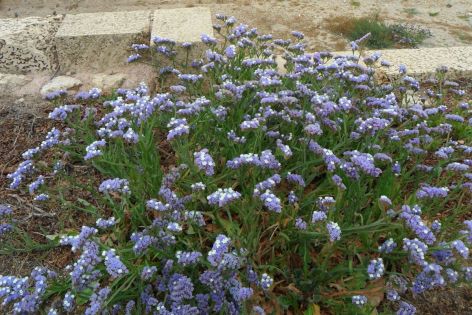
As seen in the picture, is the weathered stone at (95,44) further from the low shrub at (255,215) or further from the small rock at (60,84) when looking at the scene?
the low shrub at (255,215)

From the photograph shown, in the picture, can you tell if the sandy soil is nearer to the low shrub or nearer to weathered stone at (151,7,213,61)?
weathered stone at (151,7,213,61)

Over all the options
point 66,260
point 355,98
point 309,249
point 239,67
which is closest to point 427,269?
point 309,249

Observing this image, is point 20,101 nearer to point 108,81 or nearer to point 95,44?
point 108,81

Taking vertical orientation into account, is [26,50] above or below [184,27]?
below

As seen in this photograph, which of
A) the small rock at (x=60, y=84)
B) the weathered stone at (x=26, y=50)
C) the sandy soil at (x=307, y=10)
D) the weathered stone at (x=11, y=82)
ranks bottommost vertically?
the sandy soil at (x=307, y=10)

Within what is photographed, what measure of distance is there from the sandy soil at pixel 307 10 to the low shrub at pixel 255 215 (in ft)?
11.2

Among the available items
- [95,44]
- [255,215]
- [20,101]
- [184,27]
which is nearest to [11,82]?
[20,101]

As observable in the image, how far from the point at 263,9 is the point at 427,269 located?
210 inches

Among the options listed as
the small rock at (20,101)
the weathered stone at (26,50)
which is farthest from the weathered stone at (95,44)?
the small rock at (20,101)

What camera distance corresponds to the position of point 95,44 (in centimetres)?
395

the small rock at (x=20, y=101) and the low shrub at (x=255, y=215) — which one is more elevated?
the low shrub at (x=255, y=215)

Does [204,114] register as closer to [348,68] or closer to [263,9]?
[348,68]

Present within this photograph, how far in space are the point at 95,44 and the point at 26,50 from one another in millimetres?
626

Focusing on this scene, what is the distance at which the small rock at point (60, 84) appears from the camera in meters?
3.70
